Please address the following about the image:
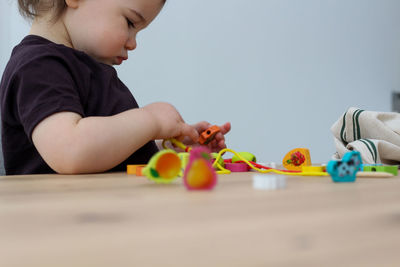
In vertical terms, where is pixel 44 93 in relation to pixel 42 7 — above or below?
below

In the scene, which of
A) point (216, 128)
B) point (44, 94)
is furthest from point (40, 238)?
point (216, 128)

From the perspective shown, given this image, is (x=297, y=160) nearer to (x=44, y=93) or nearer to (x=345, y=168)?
(x=345, y=168)

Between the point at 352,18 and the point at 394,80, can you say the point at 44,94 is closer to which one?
the point at 352,18

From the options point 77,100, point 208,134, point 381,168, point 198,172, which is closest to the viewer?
point 198,172

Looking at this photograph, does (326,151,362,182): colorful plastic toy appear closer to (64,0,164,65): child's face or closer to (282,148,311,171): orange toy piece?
(282,148,311,171): orange toy piece

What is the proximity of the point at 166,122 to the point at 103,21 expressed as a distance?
1.04 feet

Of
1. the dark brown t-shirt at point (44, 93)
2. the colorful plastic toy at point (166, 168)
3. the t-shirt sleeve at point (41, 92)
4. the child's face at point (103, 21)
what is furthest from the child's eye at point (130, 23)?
the colorful plastic toy at point (166, 168)

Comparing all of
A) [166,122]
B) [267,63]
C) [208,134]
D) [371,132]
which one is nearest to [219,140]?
[208,134]

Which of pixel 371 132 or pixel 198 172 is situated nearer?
pixel 198 172

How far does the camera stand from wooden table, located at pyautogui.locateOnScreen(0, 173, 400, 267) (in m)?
0.17

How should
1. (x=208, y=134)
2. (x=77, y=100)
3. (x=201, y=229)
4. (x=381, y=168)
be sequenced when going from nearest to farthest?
(x=201, y=229) < (x=381, y=168) < (x=77, y=100) < (x=208, y=134)

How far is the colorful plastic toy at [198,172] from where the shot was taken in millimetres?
348

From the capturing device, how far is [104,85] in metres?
0.86

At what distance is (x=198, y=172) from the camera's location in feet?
1.16
